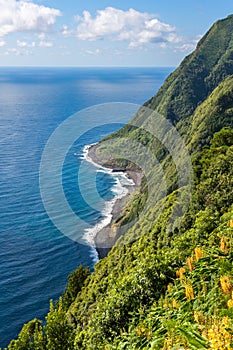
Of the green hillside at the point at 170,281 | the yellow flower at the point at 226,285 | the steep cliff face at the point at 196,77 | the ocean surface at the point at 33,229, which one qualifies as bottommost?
the ocean surface at the point at 33,229

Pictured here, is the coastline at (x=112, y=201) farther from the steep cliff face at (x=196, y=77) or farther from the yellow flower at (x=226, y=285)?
the yellow flower at (x=226, y=285)

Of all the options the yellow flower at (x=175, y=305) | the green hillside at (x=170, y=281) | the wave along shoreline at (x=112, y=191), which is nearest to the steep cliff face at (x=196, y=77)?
the wave along shoreline at (x=112, y=191)

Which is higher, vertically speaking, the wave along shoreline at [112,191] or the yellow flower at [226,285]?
the yellow flower at [226,285]

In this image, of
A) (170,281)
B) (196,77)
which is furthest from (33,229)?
(196,77)

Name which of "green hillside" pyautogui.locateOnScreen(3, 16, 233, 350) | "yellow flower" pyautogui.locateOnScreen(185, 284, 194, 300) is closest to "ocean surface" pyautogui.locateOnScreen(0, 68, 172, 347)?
"green hillside" pyautogui.locateOnScreen(3, 16, 233, 350)

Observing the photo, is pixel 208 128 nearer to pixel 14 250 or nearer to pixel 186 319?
pixel 14 250

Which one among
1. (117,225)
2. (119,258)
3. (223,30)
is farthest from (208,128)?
(223,30)

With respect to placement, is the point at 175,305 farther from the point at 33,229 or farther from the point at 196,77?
the point at 196,77

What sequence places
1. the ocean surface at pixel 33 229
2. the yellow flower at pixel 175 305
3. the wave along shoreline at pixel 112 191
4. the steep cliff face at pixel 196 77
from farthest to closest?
the steep cliff face at pixel 196 77
the wave along shoreline at pixel 112 191
the ocean surface at pixel 33 229
the yellow flower at pixel 175 305
